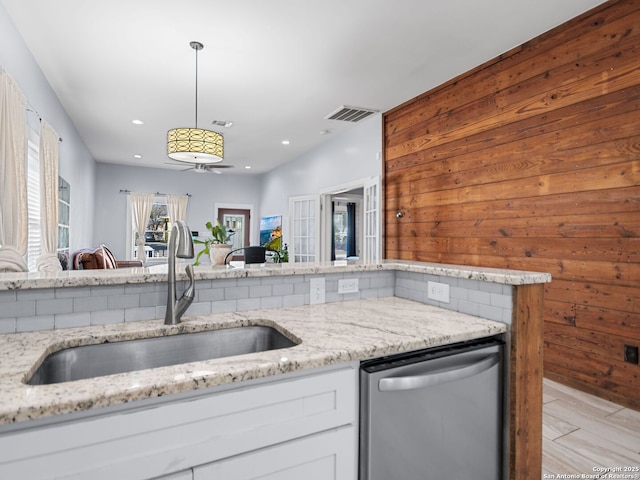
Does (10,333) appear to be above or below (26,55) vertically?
below

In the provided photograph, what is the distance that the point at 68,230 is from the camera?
4.71 meters

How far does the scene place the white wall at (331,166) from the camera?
466 centimetres

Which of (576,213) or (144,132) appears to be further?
(144,132)

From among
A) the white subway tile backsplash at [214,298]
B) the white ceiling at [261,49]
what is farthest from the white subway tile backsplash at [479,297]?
the white ceiling at [261,49]

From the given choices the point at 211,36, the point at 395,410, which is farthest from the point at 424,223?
the point at 395,410

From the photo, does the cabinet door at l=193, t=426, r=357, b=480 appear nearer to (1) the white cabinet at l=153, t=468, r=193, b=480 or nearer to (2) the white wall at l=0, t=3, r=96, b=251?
(1) the white cabinet at l=153, t=468, r=193, b=480

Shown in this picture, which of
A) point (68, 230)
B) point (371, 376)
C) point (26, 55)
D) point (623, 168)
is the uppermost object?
point (26, 55)

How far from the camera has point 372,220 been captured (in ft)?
15.1

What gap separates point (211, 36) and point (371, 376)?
2831 millimetres

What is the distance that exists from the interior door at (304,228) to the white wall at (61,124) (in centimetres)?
339

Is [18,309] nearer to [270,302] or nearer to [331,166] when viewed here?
[270,302]

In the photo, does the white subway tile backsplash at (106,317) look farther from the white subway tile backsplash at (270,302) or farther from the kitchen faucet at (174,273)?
the white subway tile backsplash at (270,302)

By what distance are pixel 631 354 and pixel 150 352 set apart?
2730 mm

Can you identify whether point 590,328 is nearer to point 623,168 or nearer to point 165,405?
point 623,168
